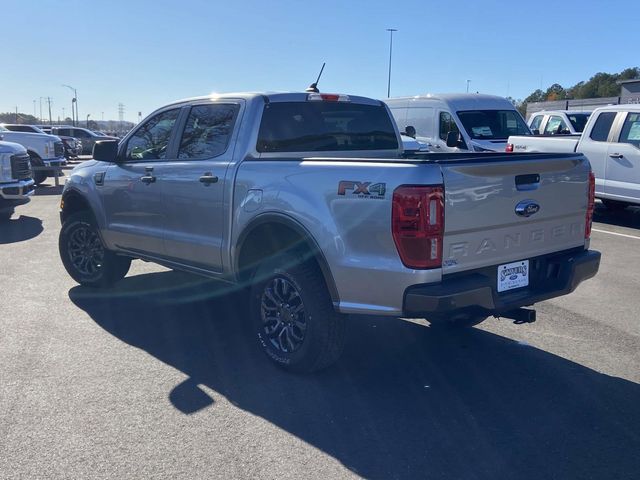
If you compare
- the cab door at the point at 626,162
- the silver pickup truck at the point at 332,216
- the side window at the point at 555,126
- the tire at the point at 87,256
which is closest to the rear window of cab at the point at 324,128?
the silver pickup truck at the point at 332,216

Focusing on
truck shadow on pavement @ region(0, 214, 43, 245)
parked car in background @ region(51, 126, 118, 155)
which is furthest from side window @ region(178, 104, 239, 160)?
parked car in background @ region(51, 126, 118, 155)

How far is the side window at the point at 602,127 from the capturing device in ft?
38.0

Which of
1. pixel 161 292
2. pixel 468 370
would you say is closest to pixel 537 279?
pixel 468 370

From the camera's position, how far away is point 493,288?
4.18 meters

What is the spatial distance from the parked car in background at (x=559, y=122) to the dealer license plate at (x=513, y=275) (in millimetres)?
13160

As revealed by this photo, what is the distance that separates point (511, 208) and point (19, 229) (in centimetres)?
919

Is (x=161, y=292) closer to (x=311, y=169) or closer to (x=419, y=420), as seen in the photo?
(x=311, y=169)

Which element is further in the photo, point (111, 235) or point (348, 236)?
point (111, 235)

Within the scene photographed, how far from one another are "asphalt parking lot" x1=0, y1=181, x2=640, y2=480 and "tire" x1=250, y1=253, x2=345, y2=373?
17cm

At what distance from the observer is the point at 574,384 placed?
447cm

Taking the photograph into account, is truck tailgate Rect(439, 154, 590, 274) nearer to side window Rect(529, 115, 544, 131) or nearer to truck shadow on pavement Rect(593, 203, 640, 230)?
truck shadow on pavement Rect(593, 203, 640, 230)

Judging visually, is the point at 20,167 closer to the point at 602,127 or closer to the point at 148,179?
the point at 148,179

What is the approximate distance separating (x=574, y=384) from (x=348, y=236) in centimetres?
189

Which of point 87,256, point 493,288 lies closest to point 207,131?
point 87,256
